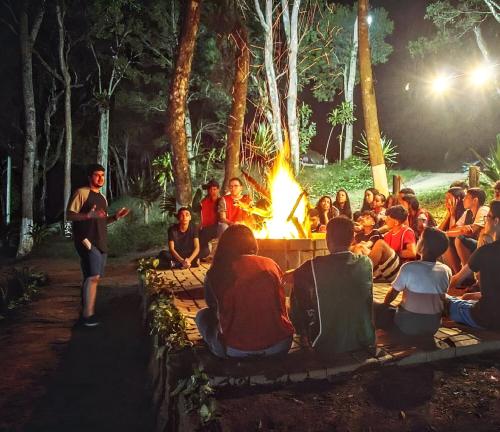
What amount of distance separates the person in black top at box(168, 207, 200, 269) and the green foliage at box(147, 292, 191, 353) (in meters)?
3.00

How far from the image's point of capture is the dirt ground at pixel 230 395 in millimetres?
3217

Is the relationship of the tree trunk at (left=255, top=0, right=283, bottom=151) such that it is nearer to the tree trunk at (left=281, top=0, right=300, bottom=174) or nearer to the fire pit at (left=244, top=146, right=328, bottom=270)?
the tree trunk at (left=281, top=0, right=300, bottom=174)

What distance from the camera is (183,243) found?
8633mm

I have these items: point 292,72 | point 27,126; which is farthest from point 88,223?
point 292,72

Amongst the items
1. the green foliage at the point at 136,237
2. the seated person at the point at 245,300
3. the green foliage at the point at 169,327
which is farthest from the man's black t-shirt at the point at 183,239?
the green foliage at the point at 136,237

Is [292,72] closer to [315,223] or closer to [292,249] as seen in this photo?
[315,223]

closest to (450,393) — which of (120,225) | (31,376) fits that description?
(31,376)

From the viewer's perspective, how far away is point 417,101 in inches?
1093

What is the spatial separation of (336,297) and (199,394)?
1.30m

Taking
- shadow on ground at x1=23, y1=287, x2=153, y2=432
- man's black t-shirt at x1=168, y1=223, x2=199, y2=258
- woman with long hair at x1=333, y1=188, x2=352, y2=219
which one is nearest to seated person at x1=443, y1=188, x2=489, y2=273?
woman with long hair at x1=333, y1=188, x2=352, y2=219

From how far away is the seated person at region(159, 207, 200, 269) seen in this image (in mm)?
8484

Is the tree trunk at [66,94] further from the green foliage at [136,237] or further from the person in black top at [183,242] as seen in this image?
the person in black top at [183,242]

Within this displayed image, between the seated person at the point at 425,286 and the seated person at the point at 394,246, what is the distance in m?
2.24

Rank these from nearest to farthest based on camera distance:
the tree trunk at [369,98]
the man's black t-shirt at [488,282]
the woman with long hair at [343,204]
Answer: the man's black t-shirt at [488,282] → the woman with long hair at [343,204] → the tree trunk at [369,98]
